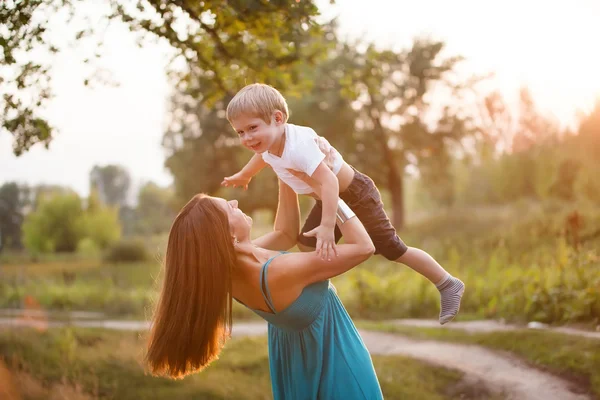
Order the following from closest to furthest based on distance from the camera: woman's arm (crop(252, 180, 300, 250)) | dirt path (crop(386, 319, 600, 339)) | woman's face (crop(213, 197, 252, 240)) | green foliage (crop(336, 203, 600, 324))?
woman's face (crop(213, 197, 252, 240)), woman's arm (crop(252, 180, 300, 250)), dirt path (crop(386, 319, 600, 339)), green foliage (crop(336, 203, 600, 324))

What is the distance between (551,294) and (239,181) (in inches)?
227

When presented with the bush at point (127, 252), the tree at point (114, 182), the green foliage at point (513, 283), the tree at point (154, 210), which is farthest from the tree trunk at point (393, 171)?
the tree at point (114, 182)

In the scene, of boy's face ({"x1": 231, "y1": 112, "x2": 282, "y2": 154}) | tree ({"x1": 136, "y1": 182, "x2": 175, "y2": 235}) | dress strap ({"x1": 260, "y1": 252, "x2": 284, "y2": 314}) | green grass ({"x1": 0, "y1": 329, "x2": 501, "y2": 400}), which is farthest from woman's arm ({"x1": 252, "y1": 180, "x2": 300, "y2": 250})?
tree ({"x1": 136, "y1": 182, "x2": 175, "y2": 235})

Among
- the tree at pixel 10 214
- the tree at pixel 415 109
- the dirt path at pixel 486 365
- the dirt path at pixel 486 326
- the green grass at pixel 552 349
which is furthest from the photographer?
the tree at pixel 415 109

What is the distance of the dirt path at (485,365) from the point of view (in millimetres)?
5859

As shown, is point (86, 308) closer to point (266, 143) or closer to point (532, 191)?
point (266, 143)

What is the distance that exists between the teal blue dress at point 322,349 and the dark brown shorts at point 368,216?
1.76 ft

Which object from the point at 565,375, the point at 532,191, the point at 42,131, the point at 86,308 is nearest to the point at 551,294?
the point at 565,375

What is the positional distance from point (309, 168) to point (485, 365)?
450 centimetres

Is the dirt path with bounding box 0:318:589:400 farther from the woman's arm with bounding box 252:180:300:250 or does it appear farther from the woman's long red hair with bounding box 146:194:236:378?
the woman's long red hair with bounding box 146:194:236:378

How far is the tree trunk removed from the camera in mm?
25156

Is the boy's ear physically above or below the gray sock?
above

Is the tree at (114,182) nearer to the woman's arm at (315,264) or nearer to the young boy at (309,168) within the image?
the young boy at (309,168)

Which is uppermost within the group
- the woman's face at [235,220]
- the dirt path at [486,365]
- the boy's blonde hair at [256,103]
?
the boy's blonde hair at [256,103]
